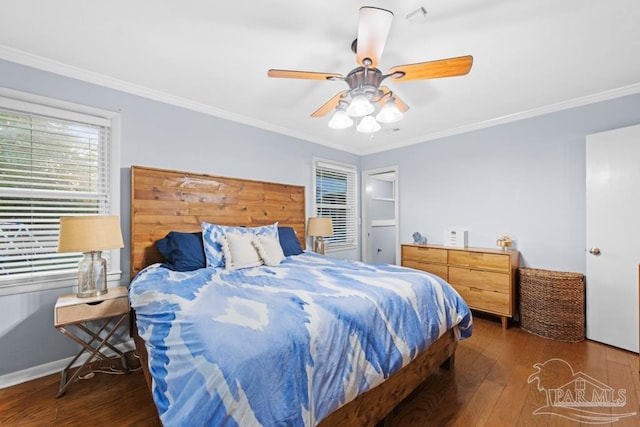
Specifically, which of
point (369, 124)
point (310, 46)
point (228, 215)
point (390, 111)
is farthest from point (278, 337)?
point (228, 215)

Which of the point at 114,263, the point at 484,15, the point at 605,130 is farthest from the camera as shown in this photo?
the point at 605,130

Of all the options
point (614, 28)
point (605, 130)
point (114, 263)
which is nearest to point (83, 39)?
point (114, 263)

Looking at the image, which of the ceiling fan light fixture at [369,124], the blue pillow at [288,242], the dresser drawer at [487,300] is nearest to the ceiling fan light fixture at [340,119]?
the ceiling fan light fixture at [369,124]

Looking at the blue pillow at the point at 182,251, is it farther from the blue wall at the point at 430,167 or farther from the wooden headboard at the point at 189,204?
the blue wall at the point at 430,167

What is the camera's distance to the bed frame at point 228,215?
152cm

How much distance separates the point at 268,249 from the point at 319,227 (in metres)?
1.29

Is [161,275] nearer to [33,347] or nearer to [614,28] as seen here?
[33,347]

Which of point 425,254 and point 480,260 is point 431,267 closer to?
point 425,254

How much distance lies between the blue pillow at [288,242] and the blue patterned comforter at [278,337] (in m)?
1.07

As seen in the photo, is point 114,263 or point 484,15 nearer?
point 484,15

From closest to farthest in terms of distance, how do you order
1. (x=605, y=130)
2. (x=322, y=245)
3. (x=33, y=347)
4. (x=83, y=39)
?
(x=83, y=39), (x=33, y=347), (x=605, y=130), (x=322, y=245)

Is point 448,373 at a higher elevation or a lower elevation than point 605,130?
lower

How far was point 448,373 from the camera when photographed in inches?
85.7

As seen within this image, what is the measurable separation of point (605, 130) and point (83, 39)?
4708 mm
